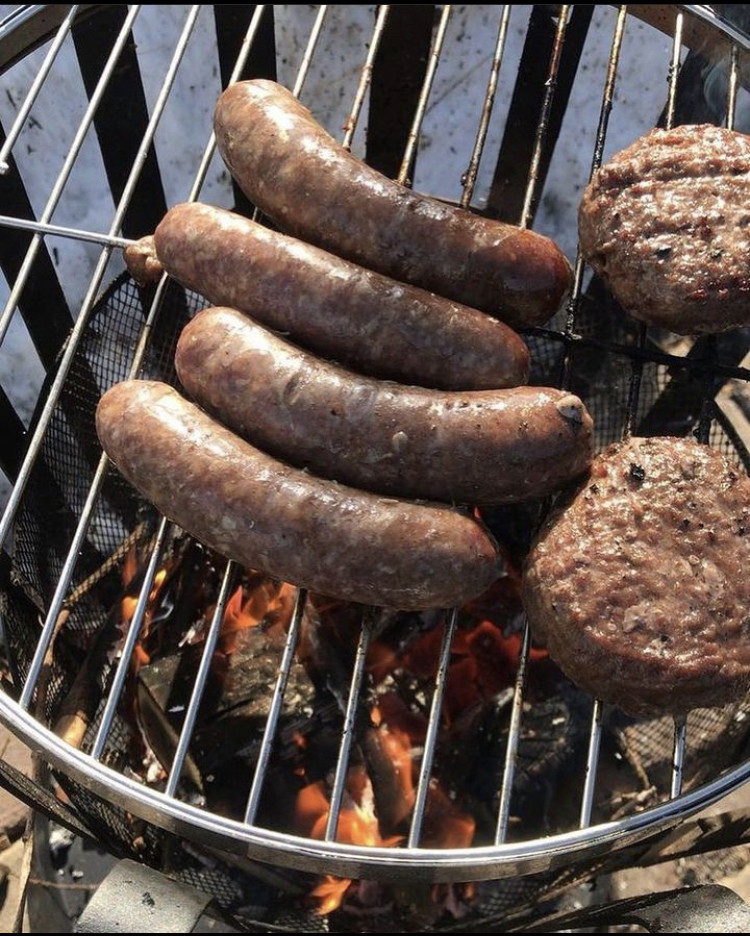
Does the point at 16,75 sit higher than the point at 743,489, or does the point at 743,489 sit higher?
the point at 16,75

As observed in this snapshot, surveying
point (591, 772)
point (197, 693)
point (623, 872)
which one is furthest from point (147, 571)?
point (623, 872)

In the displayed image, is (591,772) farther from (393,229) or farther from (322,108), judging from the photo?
(322,108)

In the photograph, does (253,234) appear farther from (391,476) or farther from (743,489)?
(743,489)

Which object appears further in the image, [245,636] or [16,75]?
[16,75]

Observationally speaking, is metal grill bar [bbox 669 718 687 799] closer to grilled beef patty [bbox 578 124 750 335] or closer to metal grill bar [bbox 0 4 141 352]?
grilled beef patty [bbox 578 124 750 335]

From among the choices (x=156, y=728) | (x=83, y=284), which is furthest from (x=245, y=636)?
(x=83, y=284)

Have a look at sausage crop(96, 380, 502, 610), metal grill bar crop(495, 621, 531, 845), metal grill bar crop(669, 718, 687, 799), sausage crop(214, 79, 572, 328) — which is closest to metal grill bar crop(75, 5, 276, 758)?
sausage crop(96, 380, 502, 610)

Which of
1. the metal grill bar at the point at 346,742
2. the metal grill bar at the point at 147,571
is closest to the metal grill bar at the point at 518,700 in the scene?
the metal grill bar at the point at 346,742
